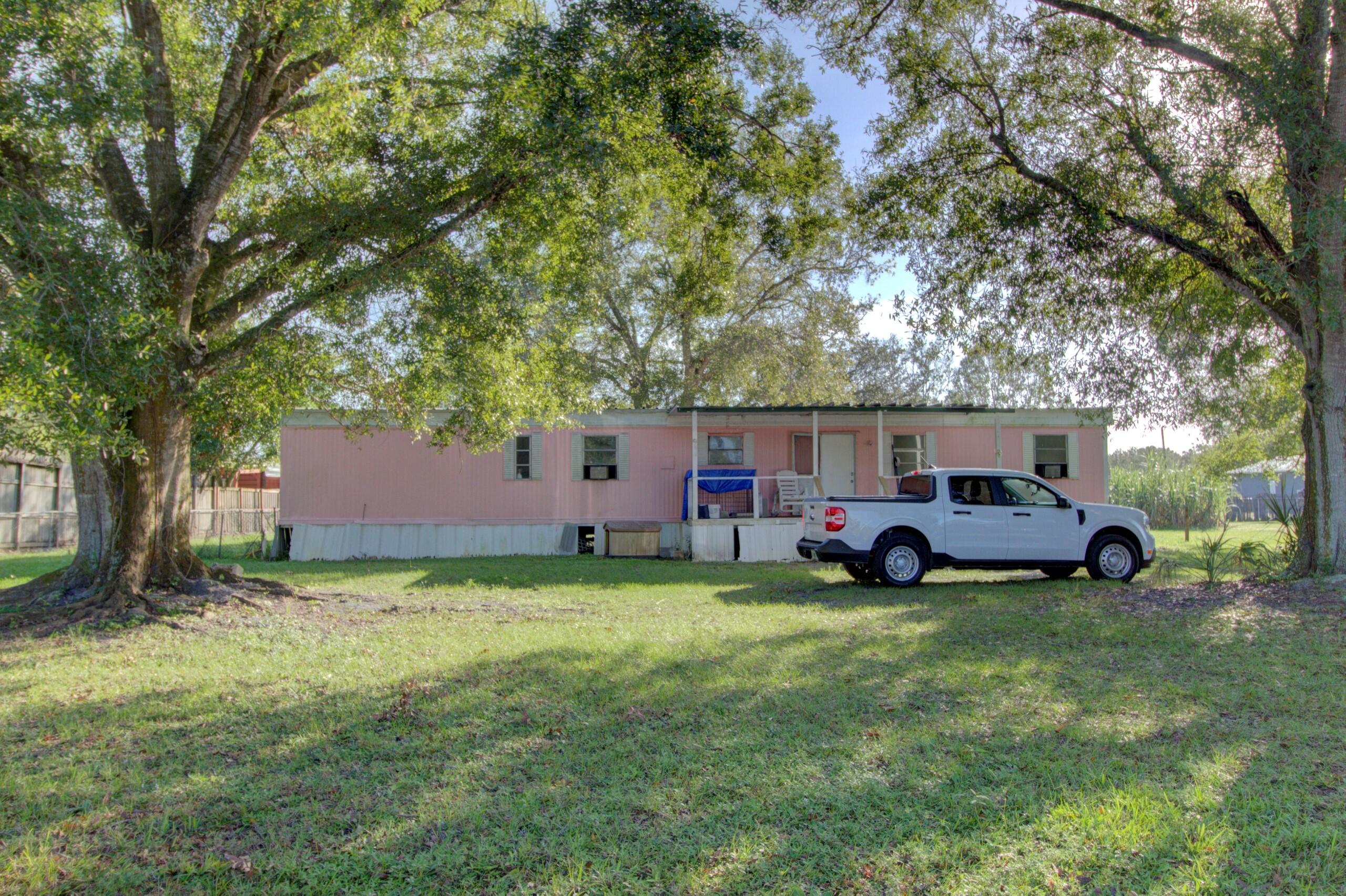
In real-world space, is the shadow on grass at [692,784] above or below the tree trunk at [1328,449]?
below

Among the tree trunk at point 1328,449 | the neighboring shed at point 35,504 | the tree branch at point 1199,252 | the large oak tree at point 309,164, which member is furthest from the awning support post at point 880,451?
the neighboring shed at point 35,504

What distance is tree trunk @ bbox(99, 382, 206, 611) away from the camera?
8.77 metres

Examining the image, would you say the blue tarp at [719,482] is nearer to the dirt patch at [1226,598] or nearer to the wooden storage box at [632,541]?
the wooden storage box at [632,541]

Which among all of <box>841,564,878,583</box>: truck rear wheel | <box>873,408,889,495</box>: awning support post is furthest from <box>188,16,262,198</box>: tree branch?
<box>873,408,889,495</box>: awning support post

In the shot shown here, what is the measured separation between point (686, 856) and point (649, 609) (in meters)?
6.45

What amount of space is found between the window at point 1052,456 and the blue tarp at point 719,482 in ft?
20.7

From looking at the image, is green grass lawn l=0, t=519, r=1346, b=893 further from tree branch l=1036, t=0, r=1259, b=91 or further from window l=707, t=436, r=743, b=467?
window l=707, t=436, r=743, b=467

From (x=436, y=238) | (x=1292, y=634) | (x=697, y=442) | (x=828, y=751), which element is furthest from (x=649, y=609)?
(x=697, y=442)

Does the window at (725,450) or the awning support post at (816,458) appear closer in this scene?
the awning support post at (816,458)

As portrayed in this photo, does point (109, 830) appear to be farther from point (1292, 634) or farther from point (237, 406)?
point (1292, 634)

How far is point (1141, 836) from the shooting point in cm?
331

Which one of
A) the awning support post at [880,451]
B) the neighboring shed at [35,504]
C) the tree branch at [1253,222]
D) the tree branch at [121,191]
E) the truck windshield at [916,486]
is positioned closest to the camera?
the tree branch at [121,191]

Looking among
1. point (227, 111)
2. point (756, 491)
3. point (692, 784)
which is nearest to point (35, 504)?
point (227, 111)

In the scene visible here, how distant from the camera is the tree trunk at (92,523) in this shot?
8.94m
